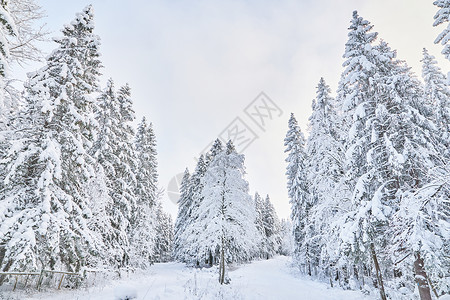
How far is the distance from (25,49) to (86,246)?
826cm

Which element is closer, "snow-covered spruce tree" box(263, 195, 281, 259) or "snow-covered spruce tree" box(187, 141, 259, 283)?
"snow-covered spruce tree" box(187, 141, 259, 283)

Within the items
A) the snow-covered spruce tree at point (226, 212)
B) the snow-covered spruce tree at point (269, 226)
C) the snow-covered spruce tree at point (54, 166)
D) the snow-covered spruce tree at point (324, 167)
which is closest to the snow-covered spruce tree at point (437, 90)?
the snow-covered spruce tree at point (324, 167)

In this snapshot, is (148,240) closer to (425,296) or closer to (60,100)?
(60,100)

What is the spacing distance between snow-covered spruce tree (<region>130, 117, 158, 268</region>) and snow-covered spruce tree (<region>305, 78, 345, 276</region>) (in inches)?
604

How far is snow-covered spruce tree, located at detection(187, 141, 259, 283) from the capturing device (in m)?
17.0

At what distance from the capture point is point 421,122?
9.30m

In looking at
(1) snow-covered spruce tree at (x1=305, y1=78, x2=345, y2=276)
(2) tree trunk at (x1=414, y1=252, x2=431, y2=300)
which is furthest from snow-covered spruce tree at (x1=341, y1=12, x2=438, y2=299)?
(1) snow-covered spruce tree at (x1=305, y1=78, x2=345, y2=276)

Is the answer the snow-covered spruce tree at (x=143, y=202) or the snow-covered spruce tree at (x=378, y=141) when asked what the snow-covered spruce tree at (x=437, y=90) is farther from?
the snow-covered spruce tree at (x=143, y=202)

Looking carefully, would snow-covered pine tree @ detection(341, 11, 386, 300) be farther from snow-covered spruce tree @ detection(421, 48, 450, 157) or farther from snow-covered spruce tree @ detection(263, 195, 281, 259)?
snow-covered spruce tree @ detection(263, 195, 281, 259)

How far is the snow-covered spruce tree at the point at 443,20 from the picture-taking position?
9.17m

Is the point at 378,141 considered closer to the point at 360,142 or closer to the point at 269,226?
the point at 360,142

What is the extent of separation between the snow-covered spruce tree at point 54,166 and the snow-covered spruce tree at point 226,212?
846 cm

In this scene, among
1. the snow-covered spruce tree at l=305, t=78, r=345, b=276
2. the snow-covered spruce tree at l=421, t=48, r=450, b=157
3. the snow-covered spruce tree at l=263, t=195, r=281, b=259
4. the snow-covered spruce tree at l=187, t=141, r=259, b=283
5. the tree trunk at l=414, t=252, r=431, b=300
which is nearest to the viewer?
the tree trunk at l=414, t=252, r=431, b=300

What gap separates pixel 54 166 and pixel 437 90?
28214mm
